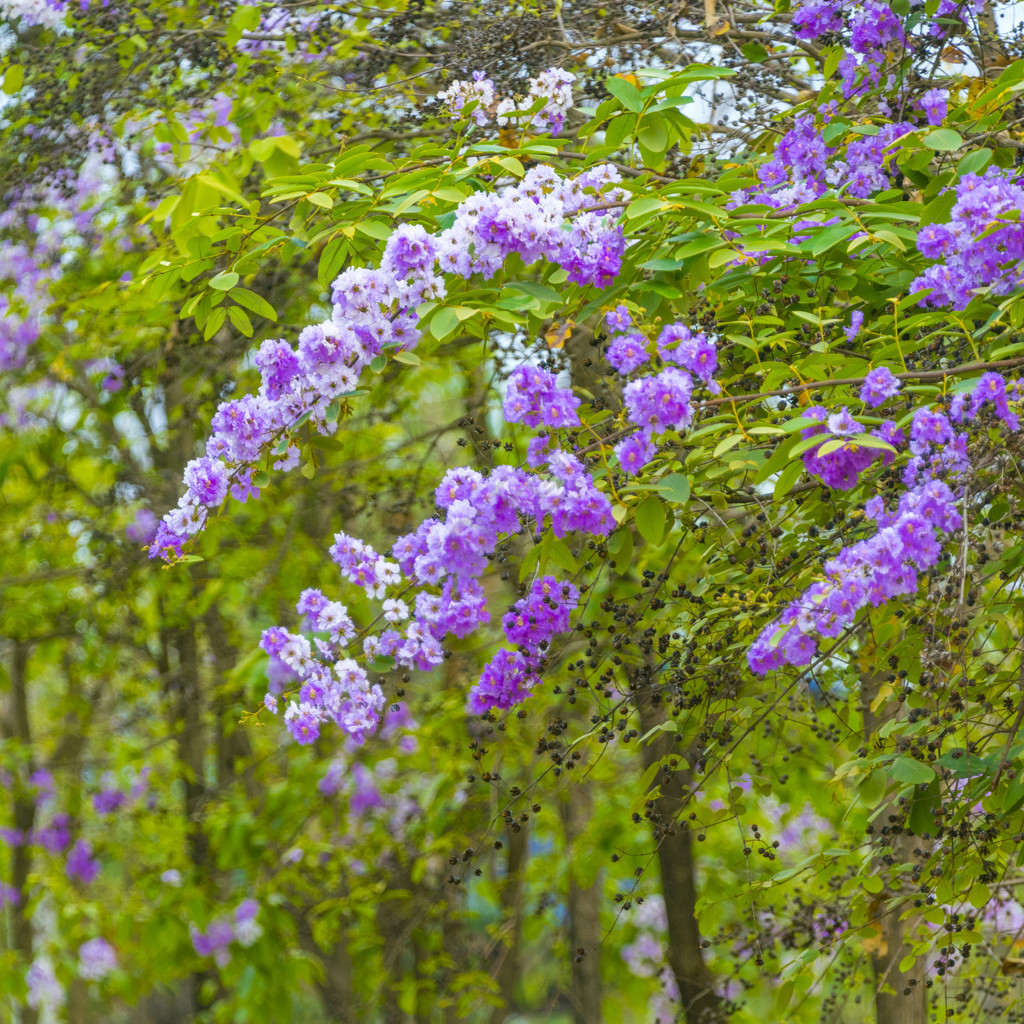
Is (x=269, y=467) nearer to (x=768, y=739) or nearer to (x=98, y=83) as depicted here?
(x=768, y=739)

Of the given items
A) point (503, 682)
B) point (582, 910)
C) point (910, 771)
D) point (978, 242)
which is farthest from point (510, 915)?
point (978, 242)

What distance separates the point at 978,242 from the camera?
2.08 m

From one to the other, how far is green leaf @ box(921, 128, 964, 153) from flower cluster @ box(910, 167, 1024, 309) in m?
0.13

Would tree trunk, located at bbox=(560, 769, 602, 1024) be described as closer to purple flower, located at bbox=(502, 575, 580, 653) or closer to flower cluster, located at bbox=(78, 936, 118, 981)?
flower cluster, located at bbox=(78, 936, 118, 981)

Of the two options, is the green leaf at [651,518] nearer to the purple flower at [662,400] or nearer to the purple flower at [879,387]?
the purple flower at [662,400]

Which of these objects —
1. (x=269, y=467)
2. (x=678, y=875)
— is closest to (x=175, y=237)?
(x=269, y=467)

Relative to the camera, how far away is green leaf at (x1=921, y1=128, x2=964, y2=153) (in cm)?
230

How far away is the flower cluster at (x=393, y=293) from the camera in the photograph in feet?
7.31

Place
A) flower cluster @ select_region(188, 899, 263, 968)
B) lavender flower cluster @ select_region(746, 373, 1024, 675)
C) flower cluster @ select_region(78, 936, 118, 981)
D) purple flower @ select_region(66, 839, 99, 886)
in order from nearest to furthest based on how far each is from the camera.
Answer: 1. lavender flower cluster @ select_region(746, 373, 1024, 675)
2. flower cluster @ select_region(188, 899, 263, 968)
3. purple flower @ select_region(66, 839, 99, 886)
4. flower cluster @ select_region(78, 936, 118, 981)

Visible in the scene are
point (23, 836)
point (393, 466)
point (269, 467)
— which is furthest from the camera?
point (23, 836)

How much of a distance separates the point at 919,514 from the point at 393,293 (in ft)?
3.40

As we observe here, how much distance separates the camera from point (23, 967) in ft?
22.6

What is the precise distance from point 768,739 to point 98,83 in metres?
3.43

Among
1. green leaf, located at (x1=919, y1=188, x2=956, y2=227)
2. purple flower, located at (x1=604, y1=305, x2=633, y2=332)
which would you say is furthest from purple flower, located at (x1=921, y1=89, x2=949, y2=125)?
purple flower, located at (x1=604, y1=305, x2=633, y2=332)
